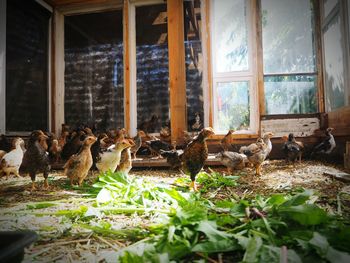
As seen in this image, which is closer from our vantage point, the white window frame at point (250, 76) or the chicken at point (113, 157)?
the chicken at point (113, 157)

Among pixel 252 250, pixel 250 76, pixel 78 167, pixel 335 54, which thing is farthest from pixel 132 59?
pixel 252 250

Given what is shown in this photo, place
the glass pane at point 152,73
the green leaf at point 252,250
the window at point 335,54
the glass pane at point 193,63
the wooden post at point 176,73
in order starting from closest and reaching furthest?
1. the green leaf at point 252,250
2. the window at point 335,54
3. the wooden post at point 176,73
4. the glass pane at point 193,63
5. the glass pane at point 152,73

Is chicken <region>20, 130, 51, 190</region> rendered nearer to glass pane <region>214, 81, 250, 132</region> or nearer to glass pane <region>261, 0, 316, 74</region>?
glass pane <region>214, 81, 250, 132</region>

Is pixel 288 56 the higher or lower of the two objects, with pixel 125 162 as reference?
higher

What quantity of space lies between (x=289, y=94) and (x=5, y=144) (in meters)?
7.19

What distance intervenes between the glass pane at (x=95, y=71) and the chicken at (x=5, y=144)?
107 inches

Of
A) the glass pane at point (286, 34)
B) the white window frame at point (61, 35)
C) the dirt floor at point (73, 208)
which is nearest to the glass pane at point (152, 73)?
the white window frame at point (61, 35)

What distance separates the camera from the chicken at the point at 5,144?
17.4 ft

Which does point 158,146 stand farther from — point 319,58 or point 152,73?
point 319,58

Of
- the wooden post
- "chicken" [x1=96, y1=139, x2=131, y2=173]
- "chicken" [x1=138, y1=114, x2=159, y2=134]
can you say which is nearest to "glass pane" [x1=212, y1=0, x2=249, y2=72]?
the wooden post

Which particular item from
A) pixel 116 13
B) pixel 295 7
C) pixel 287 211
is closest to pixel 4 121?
pixel 116 13

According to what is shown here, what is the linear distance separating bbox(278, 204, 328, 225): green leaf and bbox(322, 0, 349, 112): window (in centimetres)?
500

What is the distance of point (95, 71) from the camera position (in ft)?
29.4

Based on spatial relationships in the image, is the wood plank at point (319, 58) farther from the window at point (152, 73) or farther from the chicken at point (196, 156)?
the chicken at point (196, 156)
